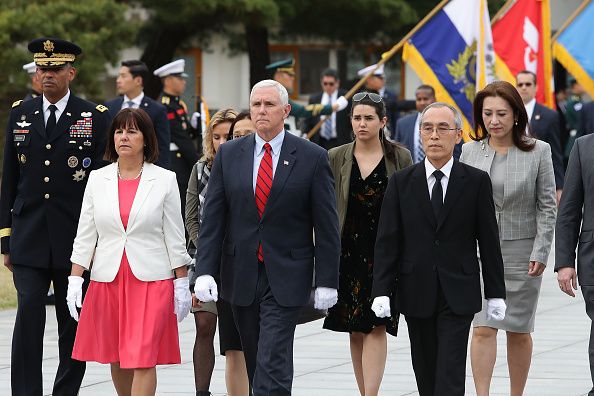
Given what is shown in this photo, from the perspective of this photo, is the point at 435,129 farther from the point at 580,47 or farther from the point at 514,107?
A: the point at 580,47

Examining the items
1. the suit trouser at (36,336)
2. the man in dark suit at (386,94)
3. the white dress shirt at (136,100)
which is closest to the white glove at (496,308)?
the suit trouser at (36,336)

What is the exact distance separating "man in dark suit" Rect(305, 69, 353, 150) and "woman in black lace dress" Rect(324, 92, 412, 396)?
8738 mm

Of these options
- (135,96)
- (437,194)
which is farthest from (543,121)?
(437,194)

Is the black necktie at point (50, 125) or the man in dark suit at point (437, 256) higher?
the black necktie at point (50, 125)

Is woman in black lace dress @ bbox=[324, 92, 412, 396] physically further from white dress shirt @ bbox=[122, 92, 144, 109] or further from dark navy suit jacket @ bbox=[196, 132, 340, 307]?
white dress shirt @ bbox=[122, 92, 144, 109]

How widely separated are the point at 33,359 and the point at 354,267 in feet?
5.87

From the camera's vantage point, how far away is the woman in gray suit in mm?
7977

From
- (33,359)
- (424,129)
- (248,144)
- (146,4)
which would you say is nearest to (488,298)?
(424,129)

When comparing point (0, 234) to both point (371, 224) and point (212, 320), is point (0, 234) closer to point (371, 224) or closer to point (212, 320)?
point (212, 320)

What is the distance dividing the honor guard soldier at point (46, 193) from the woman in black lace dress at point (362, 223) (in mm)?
1360

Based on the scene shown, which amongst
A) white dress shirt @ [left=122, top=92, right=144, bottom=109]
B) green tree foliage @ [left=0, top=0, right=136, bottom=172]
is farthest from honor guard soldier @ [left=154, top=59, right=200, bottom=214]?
green tree foliage @ [left=0, top=0, right=136, bottom=172]

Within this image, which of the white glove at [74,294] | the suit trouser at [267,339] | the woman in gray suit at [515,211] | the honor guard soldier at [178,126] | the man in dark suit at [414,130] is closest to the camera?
the suit trouser at [267,339]

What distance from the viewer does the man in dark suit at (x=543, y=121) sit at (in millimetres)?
13172

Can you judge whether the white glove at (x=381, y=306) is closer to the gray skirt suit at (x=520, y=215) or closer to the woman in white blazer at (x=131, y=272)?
the woman in white blazer at (x=131, y=272)
